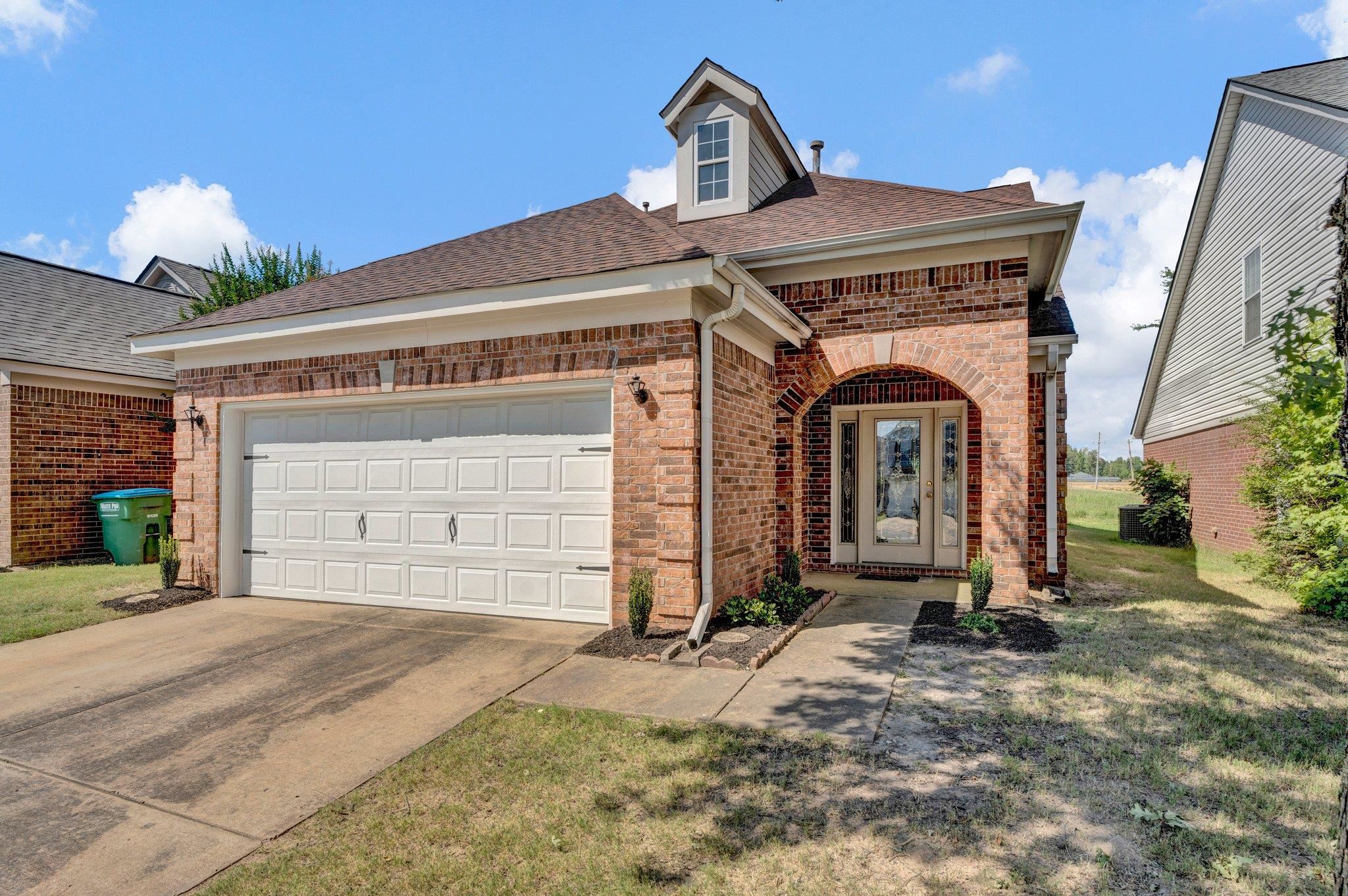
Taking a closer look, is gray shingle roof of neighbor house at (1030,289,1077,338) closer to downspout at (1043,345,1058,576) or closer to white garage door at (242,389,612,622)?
downspout at (1043,345,1058,576)

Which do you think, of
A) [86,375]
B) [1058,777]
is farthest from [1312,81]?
[86,375]

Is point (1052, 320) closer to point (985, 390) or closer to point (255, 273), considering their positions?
point (985, 390)

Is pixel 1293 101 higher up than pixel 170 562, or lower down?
higher up

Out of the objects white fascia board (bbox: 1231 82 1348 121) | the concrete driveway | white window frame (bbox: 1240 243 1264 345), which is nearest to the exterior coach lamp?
the concrete driveway

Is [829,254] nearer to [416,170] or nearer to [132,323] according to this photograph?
[416,170]

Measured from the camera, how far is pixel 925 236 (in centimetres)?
694

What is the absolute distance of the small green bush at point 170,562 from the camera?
811 cm

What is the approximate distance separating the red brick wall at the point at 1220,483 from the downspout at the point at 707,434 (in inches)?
367

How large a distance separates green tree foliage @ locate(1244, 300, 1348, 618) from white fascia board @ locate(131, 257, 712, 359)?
5.36 meters

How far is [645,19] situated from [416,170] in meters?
9.24

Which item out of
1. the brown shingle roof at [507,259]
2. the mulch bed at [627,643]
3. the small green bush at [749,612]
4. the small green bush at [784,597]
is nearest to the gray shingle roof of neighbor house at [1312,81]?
the brown shingle roof at [507,259]

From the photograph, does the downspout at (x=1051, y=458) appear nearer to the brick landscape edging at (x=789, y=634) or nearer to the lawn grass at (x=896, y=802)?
the brick landscape edging at (x=789, y=634)

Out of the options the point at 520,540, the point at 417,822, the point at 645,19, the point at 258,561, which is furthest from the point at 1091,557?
the point at 258,561

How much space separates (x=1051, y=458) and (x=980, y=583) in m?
2.94
